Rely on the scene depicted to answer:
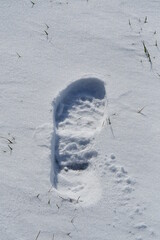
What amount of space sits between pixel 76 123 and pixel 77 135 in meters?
0.10

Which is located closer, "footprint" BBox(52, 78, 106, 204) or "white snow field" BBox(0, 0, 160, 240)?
"white snow field" BBox(0, 0, 160, 240)

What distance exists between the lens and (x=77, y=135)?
7.79ft

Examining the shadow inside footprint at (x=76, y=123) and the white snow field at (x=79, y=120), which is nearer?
the white snow field at (x=79, y=120)

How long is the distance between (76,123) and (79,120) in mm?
28

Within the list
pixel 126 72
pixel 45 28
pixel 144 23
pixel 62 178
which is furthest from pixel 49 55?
pixel 62 178

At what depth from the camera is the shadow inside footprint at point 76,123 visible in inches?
90.2

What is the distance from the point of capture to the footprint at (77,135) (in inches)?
86.5

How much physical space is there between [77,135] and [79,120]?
0.41ft

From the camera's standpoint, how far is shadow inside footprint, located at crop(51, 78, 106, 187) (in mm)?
2291

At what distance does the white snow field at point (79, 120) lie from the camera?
204 cm

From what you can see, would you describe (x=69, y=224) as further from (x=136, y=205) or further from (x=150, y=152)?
(x=150, y=152)

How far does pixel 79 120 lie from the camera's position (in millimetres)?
2467

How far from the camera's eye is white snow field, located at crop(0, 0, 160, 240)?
2.04 metres

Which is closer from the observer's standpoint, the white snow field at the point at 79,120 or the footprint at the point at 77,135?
the white snow field at the point at 79,120
